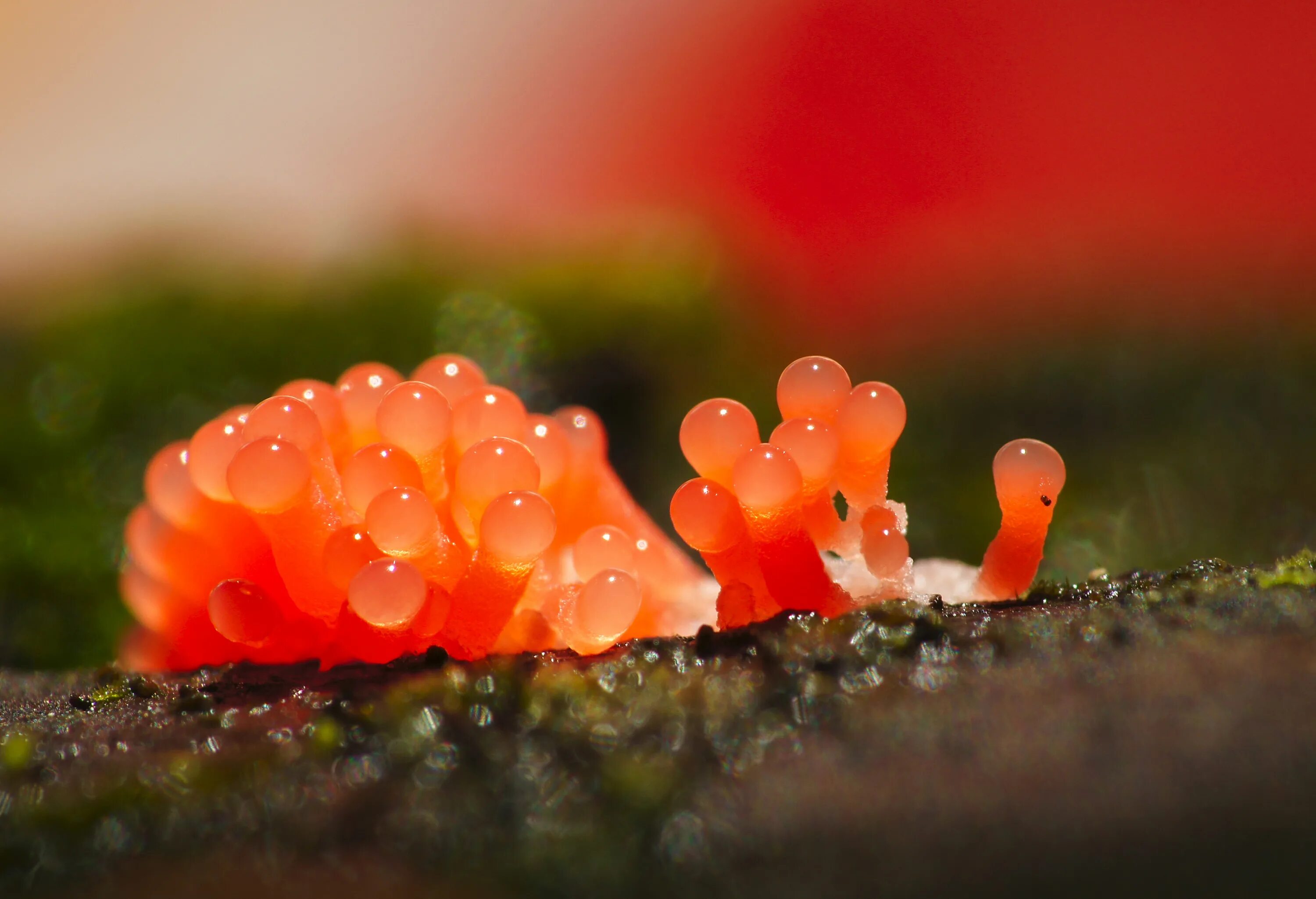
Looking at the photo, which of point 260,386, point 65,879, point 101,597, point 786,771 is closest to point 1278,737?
point 786,771

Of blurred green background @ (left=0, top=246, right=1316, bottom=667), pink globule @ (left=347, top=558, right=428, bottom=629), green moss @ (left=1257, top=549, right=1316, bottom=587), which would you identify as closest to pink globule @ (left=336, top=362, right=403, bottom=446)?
pink globule @ (left=347, top=558, right=428, bottom=629)

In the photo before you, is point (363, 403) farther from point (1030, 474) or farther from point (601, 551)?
point (1030, 474)

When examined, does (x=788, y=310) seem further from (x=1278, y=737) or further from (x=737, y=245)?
(x=1278, y=737)

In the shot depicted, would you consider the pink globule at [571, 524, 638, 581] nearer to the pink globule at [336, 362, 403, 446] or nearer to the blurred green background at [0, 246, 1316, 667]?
the pink globule at [336, 362, 403, 446]

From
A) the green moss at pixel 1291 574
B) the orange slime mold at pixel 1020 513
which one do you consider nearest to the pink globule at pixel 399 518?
the orange slime mold at pixel 1020 513

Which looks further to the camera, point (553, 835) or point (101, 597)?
point (101, 597)

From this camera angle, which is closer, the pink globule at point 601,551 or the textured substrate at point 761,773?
the textured substrate at point 761,773

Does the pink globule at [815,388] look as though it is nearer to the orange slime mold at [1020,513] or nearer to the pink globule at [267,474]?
the orange slime mold at [1020,513]
